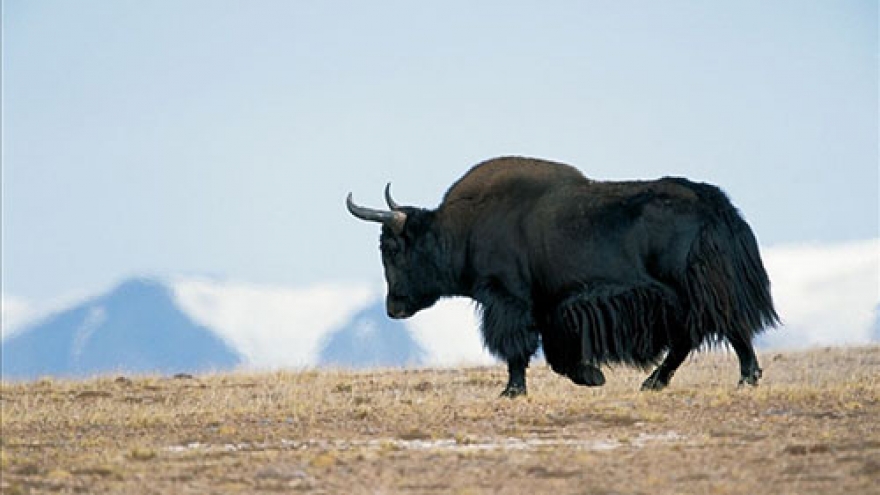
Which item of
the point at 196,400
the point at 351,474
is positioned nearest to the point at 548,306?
the point at 196,400

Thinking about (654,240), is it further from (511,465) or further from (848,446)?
(511,465)

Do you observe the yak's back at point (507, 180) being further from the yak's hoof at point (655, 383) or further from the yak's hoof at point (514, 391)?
the yak's hoof at point (655, 383)

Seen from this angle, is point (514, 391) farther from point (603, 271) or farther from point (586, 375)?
point (603, 271)

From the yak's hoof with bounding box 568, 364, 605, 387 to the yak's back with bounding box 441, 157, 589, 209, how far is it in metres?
2.04

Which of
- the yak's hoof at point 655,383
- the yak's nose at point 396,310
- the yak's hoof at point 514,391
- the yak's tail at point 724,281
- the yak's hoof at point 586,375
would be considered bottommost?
the yak's hoof at point 655,383

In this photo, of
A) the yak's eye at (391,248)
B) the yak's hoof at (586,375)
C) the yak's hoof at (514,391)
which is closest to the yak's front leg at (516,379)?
the yak's hoof at (514,391)

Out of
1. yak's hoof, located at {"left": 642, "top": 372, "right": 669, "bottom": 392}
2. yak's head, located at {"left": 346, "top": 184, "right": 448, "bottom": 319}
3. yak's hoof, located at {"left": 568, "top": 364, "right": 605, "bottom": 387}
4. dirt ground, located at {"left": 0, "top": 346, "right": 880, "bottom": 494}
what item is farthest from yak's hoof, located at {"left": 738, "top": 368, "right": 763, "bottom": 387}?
yak's head, located at {"left": 346, "top": 184, "right": 448, "bottom": 319}

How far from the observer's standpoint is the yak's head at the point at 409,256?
61.7 feet

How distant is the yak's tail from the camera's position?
17.0m

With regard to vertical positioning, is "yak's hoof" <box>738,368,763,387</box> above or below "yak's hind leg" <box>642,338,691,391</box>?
below

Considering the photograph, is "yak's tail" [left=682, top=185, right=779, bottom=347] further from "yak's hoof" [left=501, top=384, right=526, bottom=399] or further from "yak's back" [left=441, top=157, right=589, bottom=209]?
"yak's hoof" [left=501, top=384, right=526, bottom=399]

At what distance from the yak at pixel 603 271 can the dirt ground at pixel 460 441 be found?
1.93 ft

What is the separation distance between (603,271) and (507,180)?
70.3 inches

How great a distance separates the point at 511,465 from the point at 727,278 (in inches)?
258
